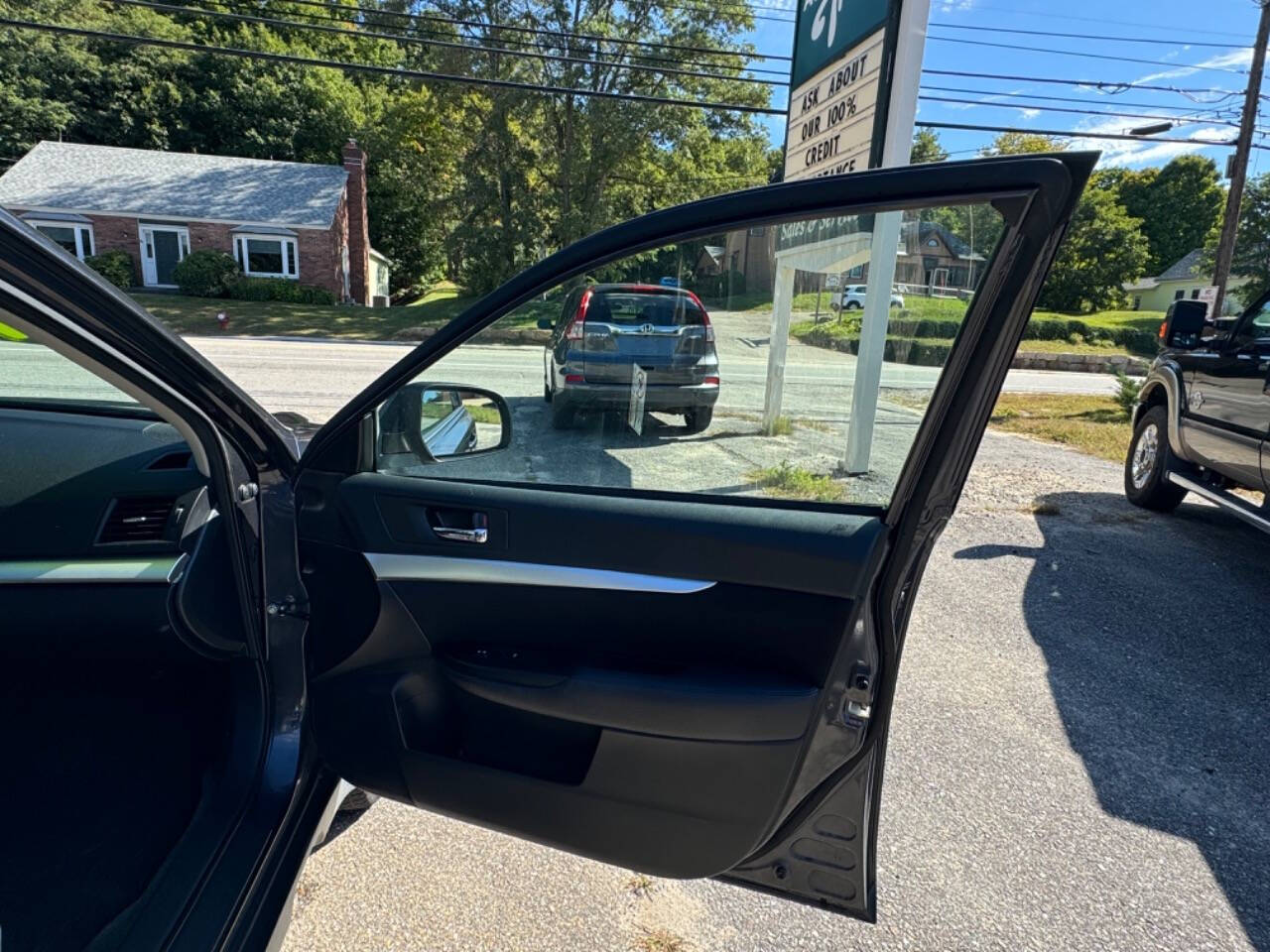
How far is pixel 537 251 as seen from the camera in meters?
26.0

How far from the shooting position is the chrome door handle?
1.56m

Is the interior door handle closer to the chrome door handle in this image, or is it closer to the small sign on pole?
the chrome door handle

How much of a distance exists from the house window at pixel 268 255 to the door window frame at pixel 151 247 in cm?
188

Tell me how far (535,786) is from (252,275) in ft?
96.2

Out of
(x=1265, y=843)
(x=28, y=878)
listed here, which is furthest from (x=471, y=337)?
(x=1265, y=843)

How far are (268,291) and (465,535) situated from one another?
26606 mm

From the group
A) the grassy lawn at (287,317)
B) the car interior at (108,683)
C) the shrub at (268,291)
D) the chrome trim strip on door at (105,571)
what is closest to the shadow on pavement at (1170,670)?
the car interior at (108,683)

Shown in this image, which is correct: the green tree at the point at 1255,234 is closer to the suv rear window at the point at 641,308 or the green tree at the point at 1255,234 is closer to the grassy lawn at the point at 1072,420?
the grassy lawn at the point at 1072,420

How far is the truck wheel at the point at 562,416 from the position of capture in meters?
1.70

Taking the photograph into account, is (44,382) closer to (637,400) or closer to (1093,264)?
(637,400)

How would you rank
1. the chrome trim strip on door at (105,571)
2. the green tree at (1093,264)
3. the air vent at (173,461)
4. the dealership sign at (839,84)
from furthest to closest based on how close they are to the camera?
1. the green tree at (1093,264)
2. the dealership sign at (839,84)
3. the air vent at (173,461)
4. the chrome trim strip on door at (105,571)

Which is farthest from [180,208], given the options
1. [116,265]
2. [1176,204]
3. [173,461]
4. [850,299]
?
[1176,204]

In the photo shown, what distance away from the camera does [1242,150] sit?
53.3 ft

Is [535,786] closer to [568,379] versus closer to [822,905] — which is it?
[822,905]
